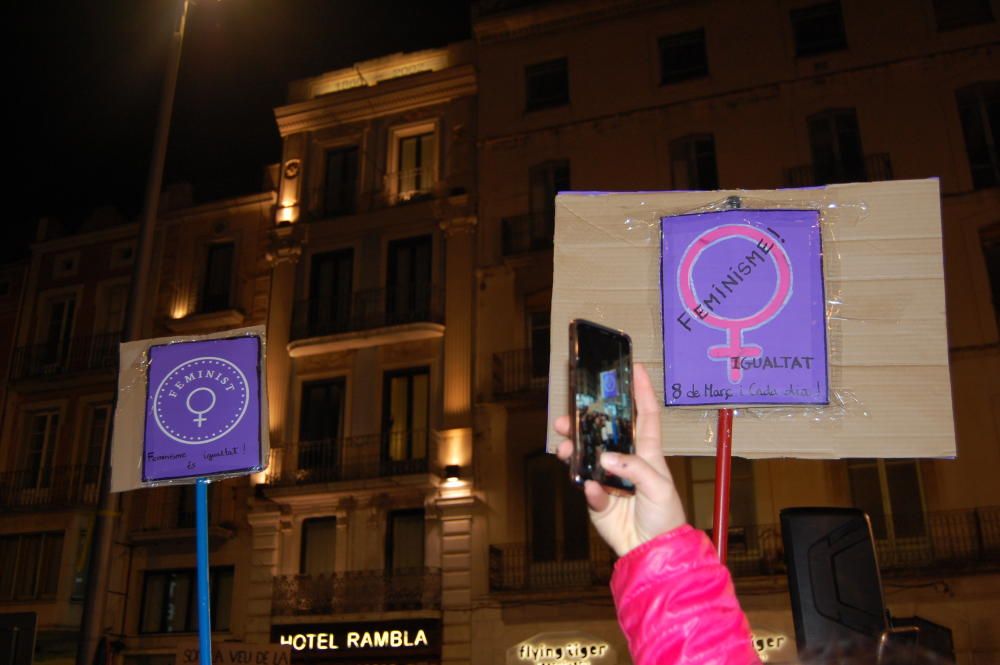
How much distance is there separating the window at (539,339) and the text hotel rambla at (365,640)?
19.8 ft

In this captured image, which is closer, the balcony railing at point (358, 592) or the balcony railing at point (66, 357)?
the balcony railing at point (358, 592)

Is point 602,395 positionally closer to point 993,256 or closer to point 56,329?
point 993,256

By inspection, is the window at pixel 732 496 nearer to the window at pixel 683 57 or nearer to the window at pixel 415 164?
the window at pixel 683 57

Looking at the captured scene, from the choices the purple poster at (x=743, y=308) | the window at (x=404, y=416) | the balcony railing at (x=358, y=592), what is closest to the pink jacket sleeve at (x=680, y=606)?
the purple poster at (x=743, y=308)

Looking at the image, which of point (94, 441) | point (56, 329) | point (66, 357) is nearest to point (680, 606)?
point (94, 441)

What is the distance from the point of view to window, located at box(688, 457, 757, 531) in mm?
19062

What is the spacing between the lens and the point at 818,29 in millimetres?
21562

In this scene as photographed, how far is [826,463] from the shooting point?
1894 centimetres

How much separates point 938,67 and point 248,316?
55.1 feet

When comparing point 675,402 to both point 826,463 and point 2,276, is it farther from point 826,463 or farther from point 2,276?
point 2,276

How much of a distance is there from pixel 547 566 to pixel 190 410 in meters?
14.9

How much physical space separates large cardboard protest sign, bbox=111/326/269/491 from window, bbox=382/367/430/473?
15.4m

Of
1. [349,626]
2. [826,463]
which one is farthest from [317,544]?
[826,463]

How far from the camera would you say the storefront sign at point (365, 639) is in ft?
65.2
